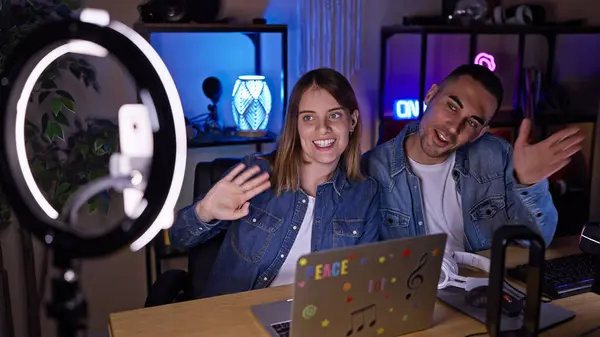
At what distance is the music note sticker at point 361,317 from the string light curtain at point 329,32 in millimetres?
1861

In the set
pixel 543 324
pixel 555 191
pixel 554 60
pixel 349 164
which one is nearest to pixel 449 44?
pixel 554 60

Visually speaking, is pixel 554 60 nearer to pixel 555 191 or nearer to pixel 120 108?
pixel 555 191

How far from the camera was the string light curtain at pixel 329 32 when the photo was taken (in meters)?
2.78

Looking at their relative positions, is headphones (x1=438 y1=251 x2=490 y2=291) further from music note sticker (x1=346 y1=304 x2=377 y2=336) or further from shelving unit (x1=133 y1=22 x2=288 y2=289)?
shelving unit (x1=133 y1=22 x2=288 y2=289)

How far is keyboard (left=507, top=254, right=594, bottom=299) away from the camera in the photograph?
4.64 feet

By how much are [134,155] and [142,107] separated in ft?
0.95

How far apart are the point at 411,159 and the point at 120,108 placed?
1.31m

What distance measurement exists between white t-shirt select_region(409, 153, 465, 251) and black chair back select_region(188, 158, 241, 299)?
2.13ft

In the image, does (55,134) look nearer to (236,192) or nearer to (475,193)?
(236,192)

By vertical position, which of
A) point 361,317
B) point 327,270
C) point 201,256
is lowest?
point 201,256

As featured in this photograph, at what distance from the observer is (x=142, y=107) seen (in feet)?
5.21

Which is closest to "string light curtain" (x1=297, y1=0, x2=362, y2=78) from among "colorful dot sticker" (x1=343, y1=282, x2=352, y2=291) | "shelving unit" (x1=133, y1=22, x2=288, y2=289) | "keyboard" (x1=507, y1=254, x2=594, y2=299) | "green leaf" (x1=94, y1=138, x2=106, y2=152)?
"shelving unit" (x1=133, y1=22, x2=288, y2=289)

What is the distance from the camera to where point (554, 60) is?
3.36m

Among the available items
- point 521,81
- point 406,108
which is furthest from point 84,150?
point 521,81
